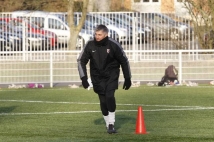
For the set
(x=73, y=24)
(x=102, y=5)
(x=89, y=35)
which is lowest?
(x=89, y=35)

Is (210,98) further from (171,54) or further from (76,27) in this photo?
(76,27)

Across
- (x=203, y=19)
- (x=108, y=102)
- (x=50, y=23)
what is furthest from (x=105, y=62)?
(x=50, y=23)

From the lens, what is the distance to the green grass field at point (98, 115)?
13375mm

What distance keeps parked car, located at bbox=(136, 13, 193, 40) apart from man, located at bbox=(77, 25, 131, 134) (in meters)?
19.2

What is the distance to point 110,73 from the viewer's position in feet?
46.6

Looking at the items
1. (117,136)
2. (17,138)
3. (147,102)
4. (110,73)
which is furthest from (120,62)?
(147,102)

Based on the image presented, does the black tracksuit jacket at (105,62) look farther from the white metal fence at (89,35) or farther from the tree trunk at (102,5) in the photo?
the tree trunk at (102,5)

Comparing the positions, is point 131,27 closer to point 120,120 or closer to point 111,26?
point 111,26

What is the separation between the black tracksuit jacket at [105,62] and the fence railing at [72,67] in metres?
15.2

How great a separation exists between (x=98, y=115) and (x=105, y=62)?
3.79m

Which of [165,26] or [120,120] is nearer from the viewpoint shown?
[120,120]

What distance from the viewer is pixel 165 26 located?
33.8 m

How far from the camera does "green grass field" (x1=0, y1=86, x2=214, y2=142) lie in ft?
43.9

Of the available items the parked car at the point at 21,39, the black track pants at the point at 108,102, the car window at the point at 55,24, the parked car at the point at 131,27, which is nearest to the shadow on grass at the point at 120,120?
the black track pants at the point at 108,102
